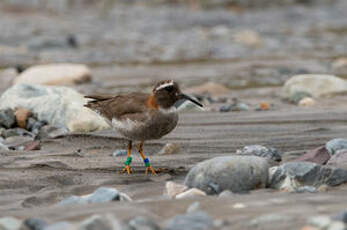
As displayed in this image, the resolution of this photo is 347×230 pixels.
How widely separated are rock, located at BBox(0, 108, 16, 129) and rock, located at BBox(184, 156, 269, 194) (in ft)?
12.2

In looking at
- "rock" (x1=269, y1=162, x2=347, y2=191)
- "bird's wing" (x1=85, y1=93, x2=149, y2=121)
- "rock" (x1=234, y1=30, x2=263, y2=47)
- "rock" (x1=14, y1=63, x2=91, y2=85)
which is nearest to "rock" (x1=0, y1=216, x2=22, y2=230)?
"rock" (x1=269, y1=162, x2=347, y2=191)

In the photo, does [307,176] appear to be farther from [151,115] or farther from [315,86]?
[315,86]

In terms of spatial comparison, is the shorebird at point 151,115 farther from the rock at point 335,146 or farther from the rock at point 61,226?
the rock at point 61,226

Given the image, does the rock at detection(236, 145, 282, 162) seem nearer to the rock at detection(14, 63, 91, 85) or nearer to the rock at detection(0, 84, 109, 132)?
the rock at detection(0, 84, 109, 132)

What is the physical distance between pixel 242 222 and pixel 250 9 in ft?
76.0

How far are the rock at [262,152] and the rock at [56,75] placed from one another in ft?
21.8

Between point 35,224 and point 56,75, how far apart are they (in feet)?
29.6

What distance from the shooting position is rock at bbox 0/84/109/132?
313 inches

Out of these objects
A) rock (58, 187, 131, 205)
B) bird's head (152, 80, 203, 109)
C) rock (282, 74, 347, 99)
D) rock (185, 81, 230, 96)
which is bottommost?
rock (58, 187, 131, 205)

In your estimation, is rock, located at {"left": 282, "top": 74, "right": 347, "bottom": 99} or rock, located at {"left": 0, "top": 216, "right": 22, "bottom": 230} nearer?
rock, located at {"left": 0, "top": 216, "right": 22, "bottom": 230}

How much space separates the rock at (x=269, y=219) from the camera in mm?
3664

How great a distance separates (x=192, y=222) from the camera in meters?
3.62

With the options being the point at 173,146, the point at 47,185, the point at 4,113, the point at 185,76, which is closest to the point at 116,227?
the point at 47,185

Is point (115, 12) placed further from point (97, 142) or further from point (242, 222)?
point (242, 222)
